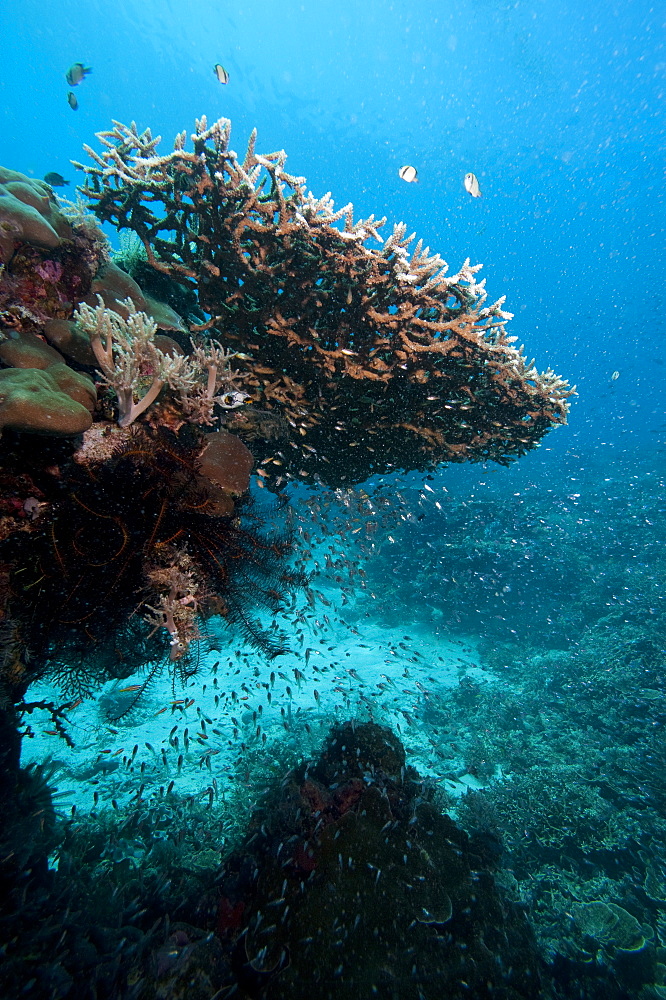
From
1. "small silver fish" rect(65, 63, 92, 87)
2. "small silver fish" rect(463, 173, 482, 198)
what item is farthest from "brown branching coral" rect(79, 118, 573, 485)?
"small silver fish" rect(65, 63, 92, 87)

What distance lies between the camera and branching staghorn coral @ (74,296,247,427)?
3.64 m

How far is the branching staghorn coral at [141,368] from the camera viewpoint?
3.64 meters

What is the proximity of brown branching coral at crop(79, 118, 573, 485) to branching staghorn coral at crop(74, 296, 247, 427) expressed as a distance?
121 cm

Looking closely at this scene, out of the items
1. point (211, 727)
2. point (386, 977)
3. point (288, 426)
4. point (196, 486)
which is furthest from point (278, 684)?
point (196, 486)

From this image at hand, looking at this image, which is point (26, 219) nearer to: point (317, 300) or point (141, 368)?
point (141, 368)

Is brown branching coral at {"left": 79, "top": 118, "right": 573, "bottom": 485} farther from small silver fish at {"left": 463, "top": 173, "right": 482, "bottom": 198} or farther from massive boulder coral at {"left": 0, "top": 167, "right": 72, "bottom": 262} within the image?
small silver fish at {"left": 463, "top": 173, "right": 482, "bottom": 198}

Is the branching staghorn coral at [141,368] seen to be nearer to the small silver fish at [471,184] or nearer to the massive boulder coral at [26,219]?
the massive boulder coral at [26,219]

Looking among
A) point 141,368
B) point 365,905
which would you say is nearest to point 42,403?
point 141,368

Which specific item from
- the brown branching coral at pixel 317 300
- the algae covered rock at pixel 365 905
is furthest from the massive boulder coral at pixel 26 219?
the algae covered rock at pixel 365 905

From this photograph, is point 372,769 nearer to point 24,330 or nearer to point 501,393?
point 501,393

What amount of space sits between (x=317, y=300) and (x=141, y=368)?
7.46 feet

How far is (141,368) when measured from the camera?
13.6 ft

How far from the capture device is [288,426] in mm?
5973

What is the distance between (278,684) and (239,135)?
90409mm
